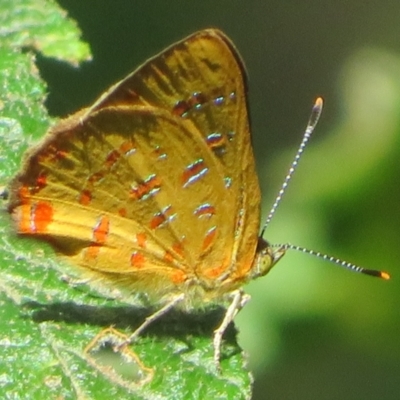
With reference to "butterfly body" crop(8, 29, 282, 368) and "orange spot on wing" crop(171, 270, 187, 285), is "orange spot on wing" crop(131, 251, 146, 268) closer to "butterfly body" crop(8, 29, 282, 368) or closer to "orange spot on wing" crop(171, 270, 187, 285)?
"butterfly body" crop(8, 29, 282, 368)

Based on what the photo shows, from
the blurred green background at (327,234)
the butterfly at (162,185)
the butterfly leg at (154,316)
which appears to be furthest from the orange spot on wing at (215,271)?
the blurred green background at (327,234)

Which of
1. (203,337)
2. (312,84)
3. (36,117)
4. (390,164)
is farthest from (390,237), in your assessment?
(312,84)

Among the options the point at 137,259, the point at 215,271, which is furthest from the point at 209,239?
the point at 137,259

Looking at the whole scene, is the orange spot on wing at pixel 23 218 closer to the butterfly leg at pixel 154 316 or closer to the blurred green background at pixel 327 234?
the butterfly leg at pixel 154 316

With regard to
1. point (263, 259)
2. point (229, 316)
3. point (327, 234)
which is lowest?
point (327, 234)

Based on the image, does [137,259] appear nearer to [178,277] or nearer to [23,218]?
[178,277]

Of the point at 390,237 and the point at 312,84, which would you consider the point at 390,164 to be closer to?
the point at 390,237
